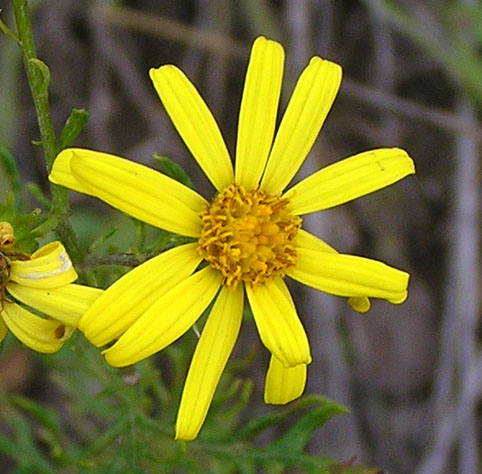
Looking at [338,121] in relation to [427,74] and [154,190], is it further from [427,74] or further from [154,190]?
[154,190]

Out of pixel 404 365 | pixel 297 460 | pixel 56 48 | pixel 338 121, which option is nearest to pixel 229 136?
pixel 338 121

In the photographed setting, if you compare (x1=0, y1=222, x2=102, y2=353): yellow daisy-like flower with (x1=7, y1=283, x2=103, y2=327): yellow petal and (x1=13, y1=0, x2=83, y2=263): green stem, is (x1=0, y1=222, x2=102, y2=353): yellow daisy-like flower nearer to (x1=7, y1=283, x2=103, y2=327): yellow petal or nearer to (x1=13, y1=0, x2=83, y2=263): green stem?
(x1=7, y1=283, x2=103, y2=327): yellow petal

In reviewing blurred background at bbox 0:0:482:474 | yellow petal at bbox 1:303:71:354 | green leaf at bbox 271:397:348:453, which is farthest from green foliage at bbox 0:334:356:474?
blurred background at bbox 0:0:482:474

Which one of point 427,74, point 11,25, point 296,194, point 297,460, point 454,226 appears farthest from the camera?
point 427,74

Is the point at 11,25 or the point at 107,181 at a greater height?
the point at 107,181

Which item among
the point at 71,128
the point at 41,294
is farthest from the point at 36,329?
the point at 71,128

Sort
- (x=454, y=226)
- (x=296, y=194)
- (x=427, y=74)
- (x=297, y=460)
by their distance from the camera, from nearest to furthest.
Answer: (x=296, y=194), (x=297, y=460), (x=454, y=226), (x=427, y=74)

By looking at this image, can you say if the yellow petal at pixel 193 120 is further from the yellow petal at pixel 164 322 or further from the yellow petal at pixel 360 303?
the yellow petal at pixel 360 303
